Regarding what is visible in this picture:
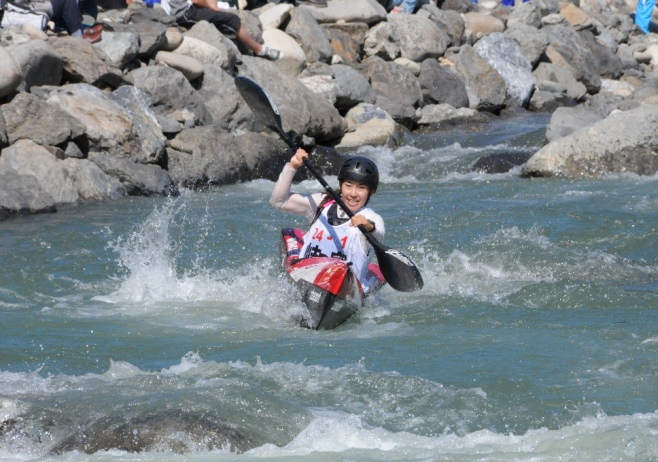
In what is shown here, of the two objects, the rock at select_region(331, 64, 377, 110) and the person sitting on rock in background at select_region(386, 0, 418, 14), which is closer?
the rock at select_region(331, 64, 377, 110)

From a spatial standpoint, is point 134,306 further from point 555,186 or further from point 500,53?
point 500,53

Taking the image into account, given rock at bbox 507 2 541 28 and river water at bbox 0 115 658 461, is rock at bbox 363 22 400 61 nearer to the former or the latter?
rock at bbox 507 2 541 28

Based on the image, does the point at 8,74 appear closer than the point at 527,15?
Yes

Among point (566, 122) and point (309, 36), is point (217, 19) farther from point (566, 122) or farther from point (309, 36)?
point (566, 122)

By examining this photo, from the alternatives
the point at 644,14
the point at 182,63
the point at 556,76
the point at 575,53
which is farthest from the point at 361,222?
the point at 644,14

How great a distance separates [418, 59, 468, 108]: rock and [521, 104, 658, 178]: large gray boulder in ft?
18.4

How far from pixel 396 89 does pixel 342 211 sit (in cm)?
1038

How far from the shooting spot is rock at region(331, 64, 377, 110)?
1577 cm

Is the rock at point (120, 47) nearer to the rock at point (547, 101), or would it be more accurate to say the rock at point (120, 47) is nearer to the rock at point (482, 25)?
the rock at point (547, 101)

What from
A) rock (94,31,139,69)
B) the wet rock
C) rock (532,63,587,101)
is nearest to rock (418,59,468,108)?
rock (532,63,587,101)

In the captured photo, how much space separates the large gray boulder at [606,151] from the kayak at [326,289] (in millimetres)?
5743

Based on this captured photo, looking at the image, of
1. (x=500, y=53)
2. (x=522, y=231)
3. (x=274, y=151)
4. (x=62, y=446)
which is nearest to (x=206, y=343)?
(x=62, y=446)

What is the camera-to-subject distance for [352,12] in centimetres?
1848

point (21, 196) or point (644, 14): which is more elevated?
point (644, 14)
